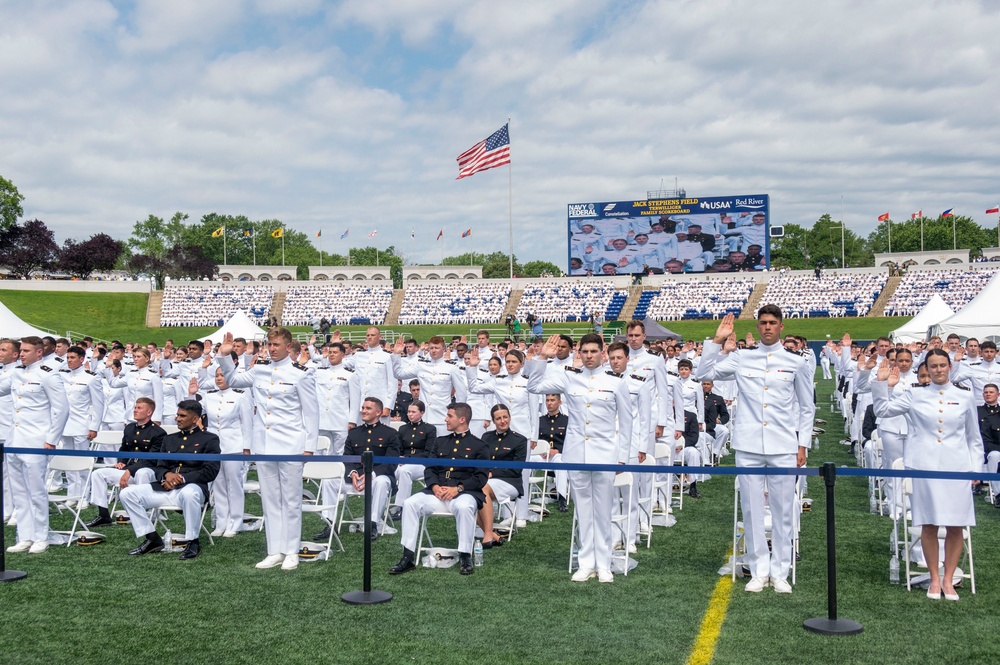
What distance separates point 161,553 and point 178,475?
71 centimetres

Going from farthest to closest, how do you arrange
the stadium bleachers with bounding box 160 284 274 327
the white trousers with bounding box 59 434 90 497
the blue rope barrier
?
the stadium bleachers with bounding box 160 284 274 327 → the white trousers with bounding box 59 434 90 497 → the blue rope barrier

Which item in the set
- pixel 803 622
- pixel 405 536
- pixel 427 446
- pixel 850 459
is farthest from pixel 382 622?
pixel 850 459

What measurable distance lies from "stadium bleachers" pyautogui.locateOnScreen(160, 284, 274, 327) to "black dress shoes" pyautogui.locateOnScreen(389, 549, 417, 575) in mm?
50676

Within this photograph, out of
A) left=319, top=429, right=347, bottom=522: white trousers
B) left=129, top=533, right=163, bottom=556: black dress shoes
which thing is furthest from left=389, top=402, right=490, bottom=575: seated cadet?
left=129, top=533, right=163, bottom=556: black dress shoes

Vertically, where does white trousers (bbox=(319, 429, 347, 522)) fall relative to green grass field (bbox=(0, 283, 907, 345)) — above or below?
below

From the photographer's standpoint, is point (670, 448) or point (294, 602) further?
point (670, 448)

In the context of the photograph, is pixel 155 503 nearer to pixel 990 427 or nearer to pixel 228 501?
pixel 228 501

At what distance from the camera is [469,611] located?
6332 millimetres

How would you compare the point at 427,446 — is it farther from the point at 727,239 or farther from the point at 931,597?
the point at 727,239

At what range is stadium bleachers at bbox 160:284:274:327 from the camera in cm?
5828

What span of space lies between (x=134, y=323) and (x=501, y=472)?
54.8m

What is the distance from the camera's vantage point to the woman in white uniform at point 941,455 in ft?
21.1

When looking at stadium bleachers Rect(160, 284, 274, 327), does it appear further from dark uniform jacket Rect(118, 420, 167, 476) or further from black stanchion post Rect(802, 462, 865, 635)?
black stanchion post Rect(802, 462, 865, 635)

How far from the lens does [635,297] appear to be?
59.3 m
